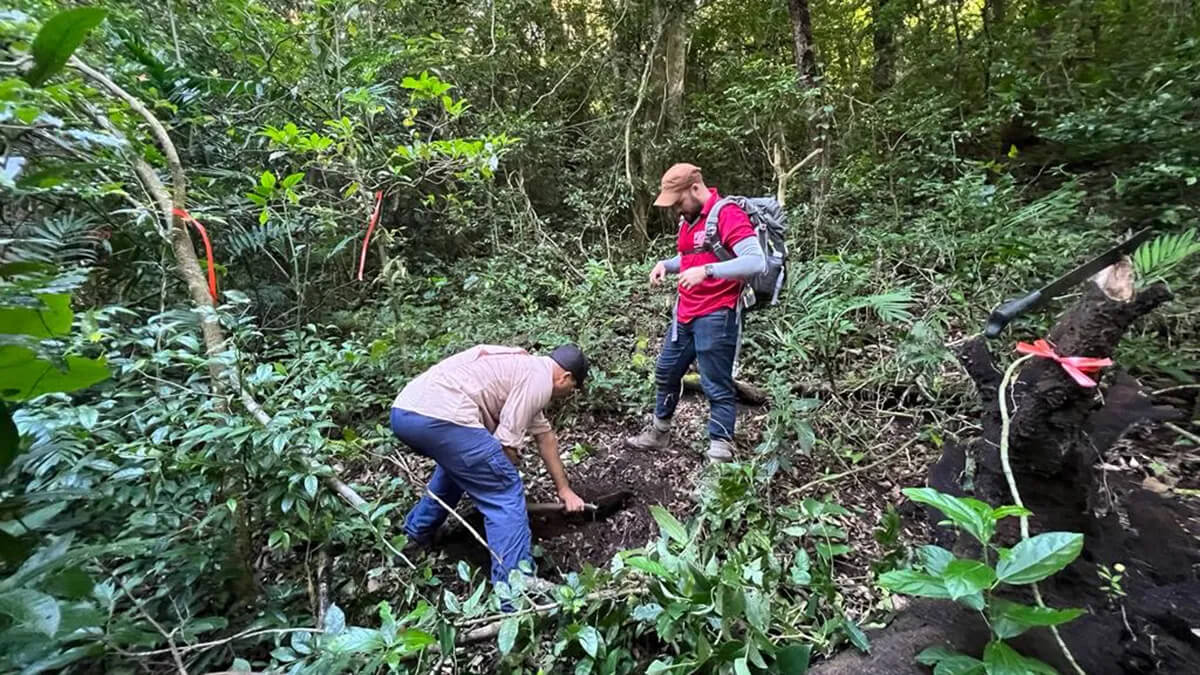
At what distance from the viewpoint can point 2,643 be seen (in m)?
1.15

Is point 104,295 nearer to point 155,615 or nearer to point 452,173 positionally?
point 452,173

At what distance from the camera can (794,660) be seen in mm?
1586

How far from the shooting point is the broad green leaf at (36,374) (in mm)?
1156

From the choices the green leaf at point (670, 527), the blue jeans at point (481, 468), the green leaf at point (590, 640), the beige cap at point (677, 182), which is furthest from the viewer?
the beige cap at point (677, 182)

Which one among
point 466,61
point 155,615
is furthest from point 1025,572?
point 466,61

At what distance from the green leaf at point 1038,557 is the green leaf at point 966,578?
0.04 metres

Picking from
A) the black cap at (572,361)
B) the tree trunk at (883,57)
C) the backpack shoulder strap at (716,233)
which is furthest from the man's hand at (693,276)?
the tree trunk at (883,57)

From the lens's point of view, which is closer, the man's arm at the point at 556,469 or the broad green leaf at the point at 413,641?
the broad green leaf at the point at 413,641

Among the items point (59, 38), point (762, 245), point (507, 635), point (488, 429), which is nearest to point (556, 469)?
point (488, 429)

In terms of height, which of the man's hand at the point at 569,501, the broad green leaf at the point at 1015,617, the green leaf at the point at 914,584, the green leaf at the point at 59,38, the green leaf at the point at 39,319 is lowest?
the man's hand at the point at 569,501

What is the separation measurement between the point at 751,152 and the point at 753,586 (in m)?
6.79

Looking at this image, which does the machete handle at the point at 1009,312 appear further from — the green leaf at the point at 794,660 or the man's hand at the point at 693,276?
the man's hand at the point at 693,276

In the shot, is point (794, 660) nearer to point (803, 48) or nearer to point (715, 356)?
point (715, 356)

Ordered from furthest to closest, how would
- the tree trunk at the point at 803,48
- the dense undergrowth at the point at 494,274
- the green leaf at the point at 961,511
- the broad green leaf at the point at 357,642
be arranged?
the tree trunk at the point at 803,48 < the dense undergrowth at the point at 494,274 < the broad green leaf at the point at 357,642 < the green leaf at the point at 961,511
